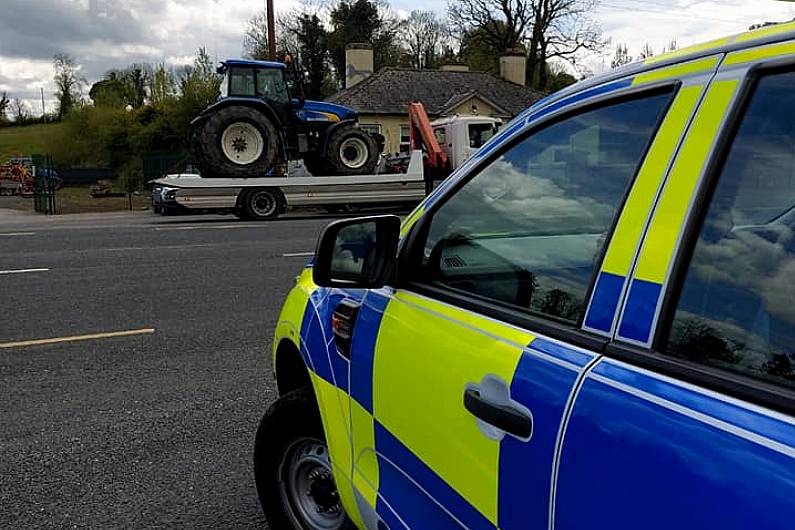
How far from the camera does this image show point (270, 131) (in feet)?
57.5

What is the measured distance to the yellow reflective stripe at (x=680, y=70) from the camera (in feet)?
4.37

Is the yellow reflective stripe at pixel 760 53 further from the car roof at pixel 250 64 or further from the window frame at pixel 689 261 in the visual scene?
the car roof at pixel 250 64

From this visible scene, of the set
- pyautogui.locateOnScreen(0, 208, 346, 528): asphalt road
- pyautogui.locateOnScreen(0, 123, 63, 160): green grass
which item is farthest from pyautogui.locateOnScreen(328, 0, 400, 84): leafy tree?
pyautogui.locateOnScreen(0, 208, 346, 528): asphalt road

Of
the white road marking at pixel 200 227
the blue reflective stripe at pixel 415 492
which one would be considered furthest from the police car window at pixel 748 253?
the white road marking at pixel 200 227

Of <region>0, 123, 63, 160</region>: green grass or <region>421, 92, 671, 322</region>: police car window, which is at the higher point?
<region>0, 123, 63, 160</region>: green grass

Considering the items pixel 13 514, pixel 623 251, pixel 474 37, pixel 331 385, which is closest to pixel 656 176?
pixel 623 251

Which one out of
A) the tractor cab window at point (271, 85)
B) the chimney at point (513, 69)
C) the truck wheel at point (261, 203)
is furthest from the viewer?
the chimney at point (513, 69)

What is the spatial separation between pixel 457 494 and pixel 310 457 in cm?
109

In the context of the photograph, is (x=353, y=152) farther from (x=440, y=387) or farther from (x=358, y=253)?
(x=440, y=387)

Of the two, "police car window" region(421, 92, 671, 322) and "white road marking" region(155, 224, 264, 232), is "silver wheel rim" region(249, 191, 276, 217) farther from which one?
"police car window" region(421, 92, 671, 322)

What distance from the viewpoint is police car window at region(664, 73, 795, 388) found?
3.98 feet

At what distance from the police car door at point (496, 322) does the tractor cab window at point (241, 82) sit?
16.5 m

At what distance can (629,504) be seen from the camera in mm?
1170

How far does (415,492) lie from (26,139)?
70.7 m
